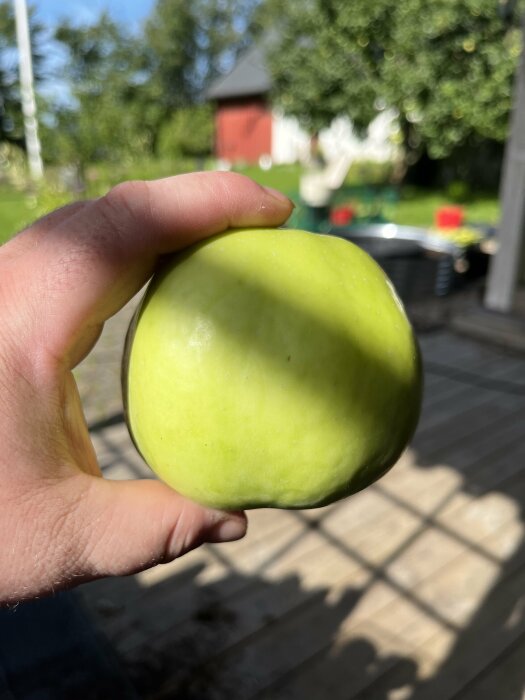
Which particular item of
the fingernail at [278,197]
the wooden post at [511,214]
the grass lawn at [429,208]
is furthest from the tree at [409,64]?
the fingernail at [278,197]

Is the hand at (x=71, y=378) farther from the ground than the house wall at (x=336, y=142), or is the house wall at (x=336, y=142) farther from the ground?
the hand at (x=71, y=378)

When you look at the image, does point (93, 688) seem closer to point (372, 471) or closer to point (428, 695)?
point (428, 695)

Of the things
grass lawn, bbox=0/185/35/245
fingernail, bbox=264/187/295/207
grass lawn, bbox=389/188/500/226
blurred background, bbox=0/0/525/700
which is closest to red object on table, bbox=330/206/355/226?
blurred background, bbox=0/0/525/700

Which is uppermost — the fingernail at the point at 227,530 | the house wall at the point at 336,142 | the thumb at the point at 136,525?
the thumb at the point at 136,525

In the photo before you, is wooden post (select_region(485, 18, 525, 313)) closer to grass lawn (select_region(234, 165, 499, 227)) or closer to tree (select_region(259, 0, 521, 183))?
tree (select_region(259, 0, 521, 183))

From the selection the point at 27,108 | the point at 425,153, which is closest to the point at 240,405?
the point at 27,108

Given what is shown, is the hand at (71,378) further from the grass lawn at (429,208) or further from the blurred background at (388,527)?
the grass lawn at (429,208)
